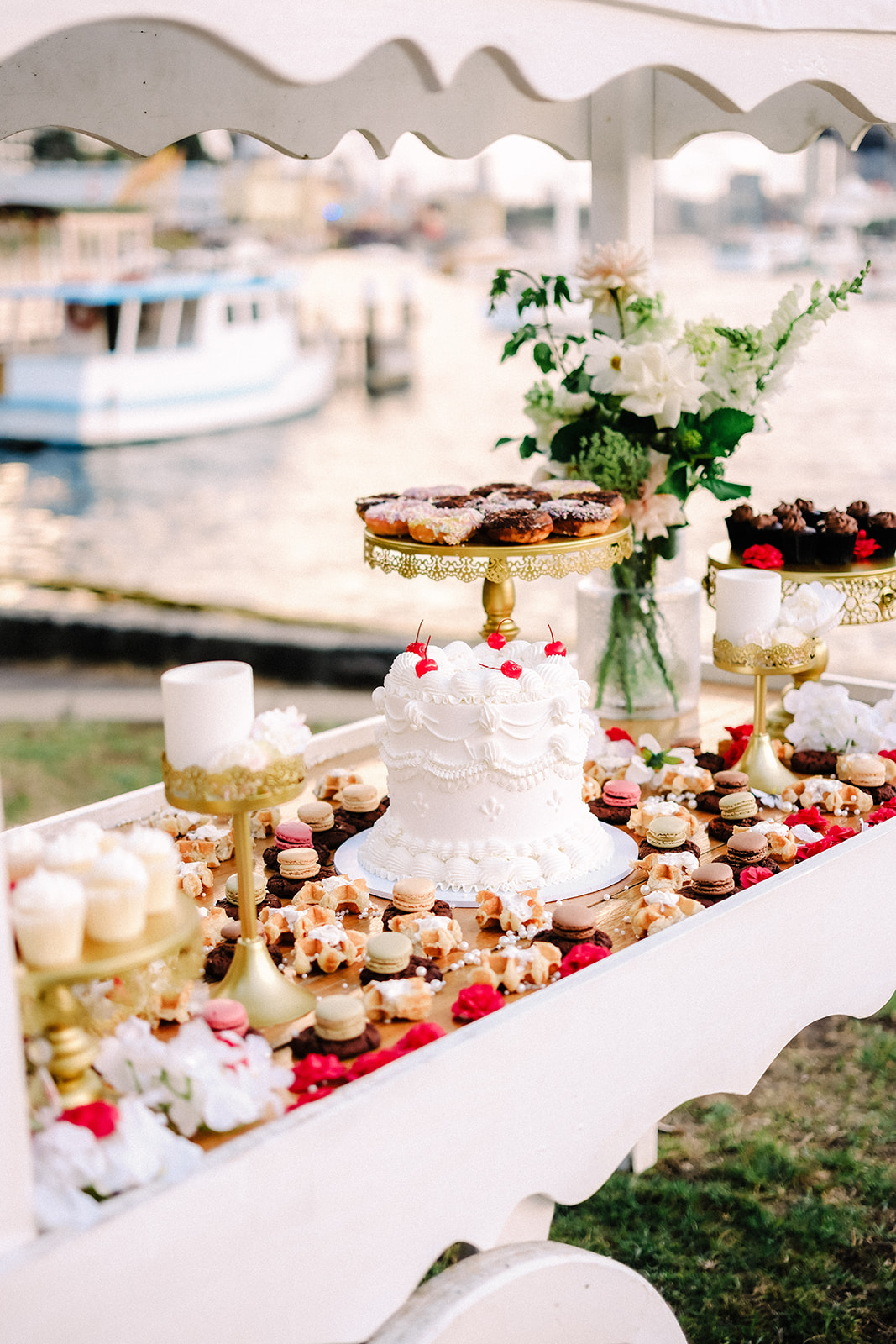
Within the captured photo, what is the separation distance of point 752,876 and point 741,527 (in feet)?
2.49

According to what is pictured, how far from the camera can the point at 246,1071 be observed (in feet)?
3.80

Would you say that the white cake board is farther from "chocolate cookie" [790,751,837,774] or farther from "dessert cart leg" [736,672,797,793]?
"chocolate cookie" [790,751,837,774]

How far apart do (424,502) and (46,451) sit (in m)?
9.40

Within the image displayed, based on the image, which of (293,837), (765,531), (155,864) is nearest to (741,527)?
(765,531)

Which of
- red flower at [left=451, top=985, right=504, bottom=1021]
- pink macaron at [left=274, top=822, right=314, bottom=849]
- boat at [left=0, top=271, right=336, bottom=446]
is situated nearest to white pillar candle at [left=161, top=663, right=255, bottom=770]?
red flower at [left=451, top=985, right=504, bottom=1021]

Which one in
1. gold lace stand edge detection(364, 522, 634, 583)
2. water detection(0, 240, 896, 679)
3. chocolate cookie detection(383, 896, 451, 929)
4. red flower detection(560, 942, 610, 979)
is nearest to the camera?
red flower detection(560, 942, 610, 979)

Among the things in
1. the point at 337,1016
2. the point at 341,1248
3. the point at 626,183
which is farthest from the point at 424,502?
the point at 341,1248

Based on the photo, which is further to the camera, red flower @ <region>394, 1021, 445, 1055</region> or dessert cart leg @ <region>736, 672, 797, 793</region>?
dessert cart leg @ <region>736, 672, 797, 793</region>

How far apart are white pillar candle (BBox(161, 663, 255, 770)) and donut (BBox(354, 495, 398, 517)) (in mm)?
833

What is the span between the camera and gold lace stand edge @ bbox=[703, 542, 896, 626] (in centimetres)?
212

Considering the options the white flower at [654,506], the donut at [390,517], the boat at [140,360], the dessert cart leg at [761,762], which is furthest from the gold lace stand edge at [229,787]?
the boat at [140,360]

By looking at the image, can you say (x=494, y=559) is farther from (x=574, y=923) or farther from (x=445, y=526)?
A: (x=574, y=923)

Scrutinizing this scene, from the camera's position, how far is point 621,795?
1.96 meters

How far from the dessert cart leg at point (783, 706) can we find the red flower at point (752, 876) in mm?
659
